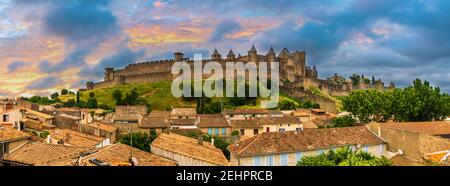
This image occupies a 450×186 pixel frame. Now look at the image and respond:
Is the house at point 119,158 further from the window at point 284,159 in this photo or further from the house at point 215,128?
the house at point 215,128

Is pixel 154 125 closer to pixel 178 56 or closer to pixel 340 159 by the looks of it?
pixel 340 159

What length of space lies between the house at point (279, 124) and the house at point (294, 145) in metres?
22.1

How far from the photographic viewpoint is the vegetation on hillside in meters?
48.9

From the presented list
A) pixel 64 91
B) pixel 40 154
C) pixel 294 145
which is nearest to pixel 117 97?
pixel 64 91

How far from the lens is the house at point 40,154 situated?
18.4 meters

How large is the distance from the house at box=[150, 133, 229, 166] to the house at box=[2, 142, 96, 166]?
3449 mm

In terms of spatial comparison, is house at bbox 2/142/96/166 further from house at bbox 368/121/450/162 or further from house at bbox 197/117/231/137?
house at bbox 197/117/231/137

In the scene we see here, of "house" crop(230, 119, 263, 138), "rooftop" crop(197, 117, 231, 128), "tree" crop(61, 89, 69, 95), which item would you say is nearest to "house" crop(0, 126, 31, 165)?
"rooftop" crop(197, 117, 231, 128)

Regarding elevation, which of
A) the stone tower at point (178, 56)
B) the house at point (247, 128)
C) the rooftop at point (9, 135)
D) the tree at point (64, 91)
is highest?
the stone tower at point (178, 56)

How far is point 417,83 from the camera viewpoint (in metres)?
54.0

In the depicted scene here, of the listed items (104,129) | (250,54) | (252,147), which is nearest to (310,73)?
(250,54)

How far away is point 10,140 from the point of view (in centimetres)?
2094

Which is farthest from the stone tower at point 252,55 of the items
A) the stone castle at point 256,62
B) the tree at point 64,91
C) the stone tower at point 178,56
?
the tree at point 64,91
